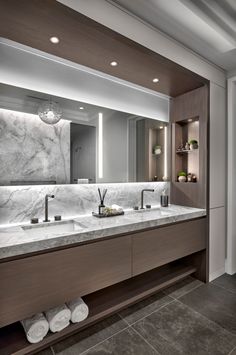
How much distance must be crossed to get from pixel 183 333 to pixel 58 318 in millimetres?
1071

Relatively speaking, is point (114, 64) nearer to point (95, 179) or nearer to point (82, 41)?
point (82, 41)

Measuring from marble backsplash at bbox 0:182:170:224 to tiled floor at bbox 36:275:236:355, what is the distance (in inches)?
42.9

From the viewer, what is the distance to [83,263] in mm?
1556

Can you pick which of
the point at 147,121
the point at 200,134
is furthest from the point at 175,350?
the point at 147,121

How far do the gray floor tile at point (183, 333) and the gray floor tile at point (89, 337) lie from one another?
0.61ft

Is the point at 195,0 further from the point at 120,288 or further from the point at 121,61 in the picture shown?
the point at 120,288

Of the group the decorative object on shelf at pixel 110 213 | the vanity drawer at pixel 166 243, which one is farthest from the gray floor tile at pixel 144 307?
the decorative object on shelf at pixel 110 213

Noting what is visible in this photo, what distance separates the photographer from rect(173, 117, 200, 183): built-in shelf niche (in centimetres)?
284

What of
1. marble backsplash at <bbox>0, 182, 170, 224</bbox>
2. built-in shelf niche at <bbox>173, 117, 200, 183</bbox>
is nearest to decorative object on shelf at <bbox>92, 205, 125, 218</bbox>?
marble backsplash at <bbox>0, 182, 170, 224</bbox>

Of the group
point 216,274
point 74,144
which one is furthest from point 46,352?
point 216,274

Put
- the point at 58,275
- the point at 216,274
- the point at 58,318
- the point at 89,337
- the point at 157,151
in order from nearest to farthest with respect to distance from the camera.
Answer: the point at 58,275 → the point at 58,318 → the point at 89,337 → the point at 216,274 → the point at 157,151

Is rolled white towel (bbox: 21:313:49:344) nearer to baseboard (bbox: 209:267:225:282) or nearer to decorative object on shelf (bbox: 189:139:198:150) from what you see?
baseboard (bbox: 209:267:225:282)

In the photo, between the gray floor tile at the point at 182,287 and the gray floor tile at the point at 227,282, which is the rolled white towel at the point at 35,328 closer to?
the gray floor tile at the point at 182,287

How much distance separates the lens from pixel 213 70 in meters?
2.59
